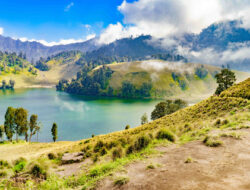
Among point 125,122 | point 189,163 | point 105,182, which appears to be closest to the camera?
point 105,182

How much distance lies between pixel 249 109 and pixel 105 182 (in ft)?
67.5

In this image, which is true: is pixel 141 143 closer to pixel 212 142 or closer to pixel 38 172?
pixel 212 142

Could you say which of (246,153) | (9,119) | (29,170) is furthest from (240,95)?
(9,119)

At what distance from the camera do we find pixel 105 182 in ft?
27.1

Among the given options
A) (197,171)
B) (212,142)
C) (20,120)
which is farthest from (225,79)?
(20,120)

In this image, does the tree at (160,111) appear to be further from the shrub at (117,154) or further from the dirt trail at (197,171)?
the dirt trail at (197,171)

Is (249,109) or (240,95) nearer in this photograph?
(249,109)

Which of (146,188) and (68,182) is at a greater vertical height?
(146,188)

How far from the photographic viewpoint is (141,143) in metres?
13.7

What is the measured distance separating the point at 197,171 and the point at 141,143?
243 inches

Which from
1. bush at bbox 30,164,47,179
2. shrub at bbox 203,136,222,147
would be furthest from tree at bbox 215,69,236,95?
bush at bbox 30,164,47,179

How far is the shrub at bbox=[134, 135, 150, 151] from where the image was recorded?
1335 cm

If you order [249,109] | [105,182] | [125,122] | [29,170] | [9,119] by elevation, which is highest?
[249,109]

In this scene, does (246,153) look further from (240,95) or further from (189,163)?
(240,95)
